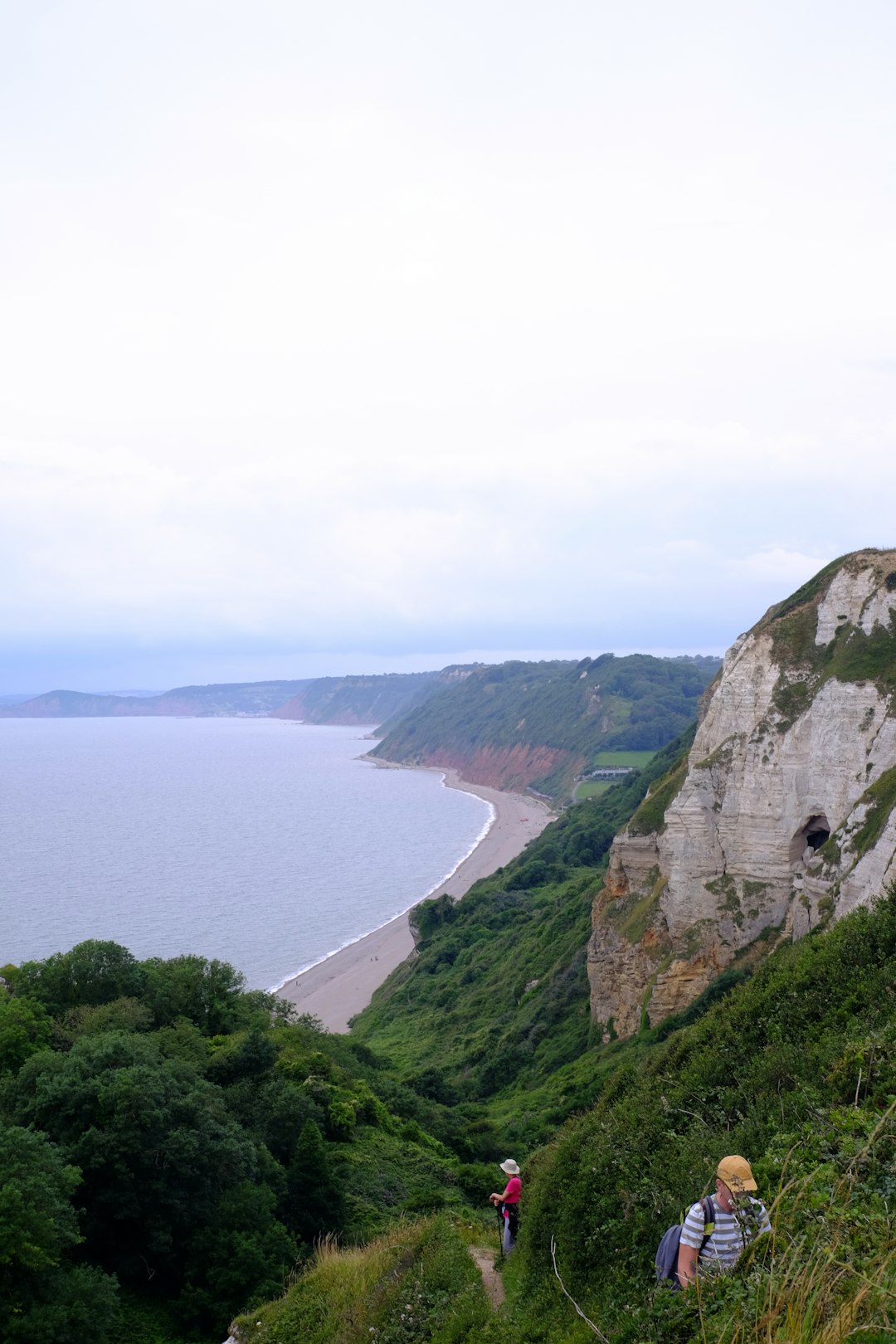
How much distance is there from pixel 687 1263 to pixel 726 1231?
37 centimetres

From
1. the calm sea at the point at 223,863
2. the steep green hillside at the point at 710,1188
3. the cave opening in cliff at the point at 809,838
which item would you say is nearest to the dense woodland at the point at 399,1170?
the steep green hillside at the point at 710,1188

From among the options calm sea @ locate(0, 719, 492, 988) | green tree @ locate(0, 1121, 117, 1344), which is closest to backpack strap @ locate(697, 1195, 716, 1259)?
green tree @ locate(0, 1121, 117, 1344)

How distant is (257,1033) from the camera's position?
24.8 meters

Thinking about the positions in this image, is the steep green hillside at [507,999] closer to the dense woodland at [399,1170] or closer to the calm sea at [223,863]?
the dense woodland at [399,1170]

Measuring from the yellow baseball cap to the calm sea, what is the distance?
190 ft

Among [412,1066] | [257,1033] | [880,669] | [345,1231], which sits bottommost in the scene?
[412,1066]

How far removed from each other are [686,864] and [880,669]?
9352 mm

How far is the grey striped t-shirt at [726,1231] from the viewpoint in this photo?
6.25 metres

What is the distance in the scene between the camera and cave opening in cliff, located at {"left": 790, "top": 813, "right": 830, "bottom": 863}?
96.4 feet

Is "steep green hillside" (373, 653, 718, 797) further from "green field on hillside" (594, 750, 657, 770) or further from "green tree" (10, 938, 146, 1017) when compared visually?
"green tree" (10, 938, 146, 1017)

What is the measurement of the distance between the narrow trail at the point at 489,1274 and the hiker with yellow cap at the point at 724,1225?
635 centimetres

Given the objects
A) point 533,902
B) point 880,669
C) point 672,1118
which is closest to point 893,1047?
point 672,1118

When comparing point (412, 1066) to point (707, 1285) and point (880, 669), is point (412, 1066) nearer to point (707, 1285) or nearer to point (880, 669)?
point (880, 669)

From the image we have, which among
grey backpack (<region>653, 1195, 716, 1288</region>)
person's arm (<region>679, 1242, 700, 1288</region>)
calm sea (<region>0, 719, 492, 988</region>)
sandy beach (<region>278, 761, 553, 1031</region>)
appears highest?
person's arm (<region>679, 1242, 700, 1288</region>)
